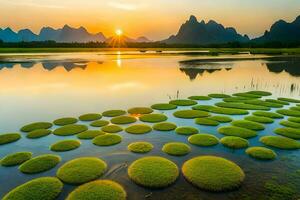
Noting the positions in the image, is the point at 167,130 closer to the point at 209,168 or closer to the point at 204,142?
the point at 204,142

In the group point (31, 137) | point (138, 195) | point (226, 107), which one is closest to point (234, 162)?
point (138, 195)

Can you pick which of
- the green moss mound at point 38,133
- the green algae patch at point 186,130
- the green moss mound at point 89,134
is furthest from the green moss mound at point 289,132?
the green moss mound at point 38,133

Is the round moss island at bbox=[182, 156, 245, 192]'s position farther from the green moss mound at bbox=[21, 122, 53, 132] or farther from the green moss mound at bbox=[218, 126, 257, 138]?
the green moss mound at bbox=[21, 122, 53, 132]

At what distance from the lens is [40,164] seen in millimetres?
11883

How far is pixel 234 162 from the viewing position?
12.2m

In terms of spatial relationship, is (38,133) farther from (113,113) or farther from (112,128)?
(113,113)

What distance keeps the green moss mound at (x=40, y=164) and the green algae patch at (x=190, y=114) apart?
10623mm

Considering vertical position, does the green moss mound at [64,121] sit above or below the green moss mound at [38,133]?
above

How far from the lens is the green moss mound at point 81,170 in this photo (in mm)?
10633

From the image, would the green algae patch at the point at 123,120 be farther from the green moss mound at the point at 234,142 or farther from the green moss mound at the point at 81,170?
the green moss mound at the point at 234,142

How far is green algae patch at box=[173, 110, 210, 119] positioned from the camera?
776 inches

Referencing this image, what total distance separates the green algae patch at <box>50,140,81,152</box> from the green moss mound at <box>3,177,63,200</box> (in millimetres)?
3208

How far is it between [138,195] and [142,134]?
6.53 metres

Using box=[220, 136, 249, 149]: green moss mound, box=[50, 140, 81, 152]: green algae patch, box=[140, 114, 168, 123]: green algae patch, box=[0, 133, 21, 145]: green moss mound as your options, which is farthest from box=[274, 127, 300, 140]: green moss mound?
box=[0, 133, 21, 145]: green moss mound
